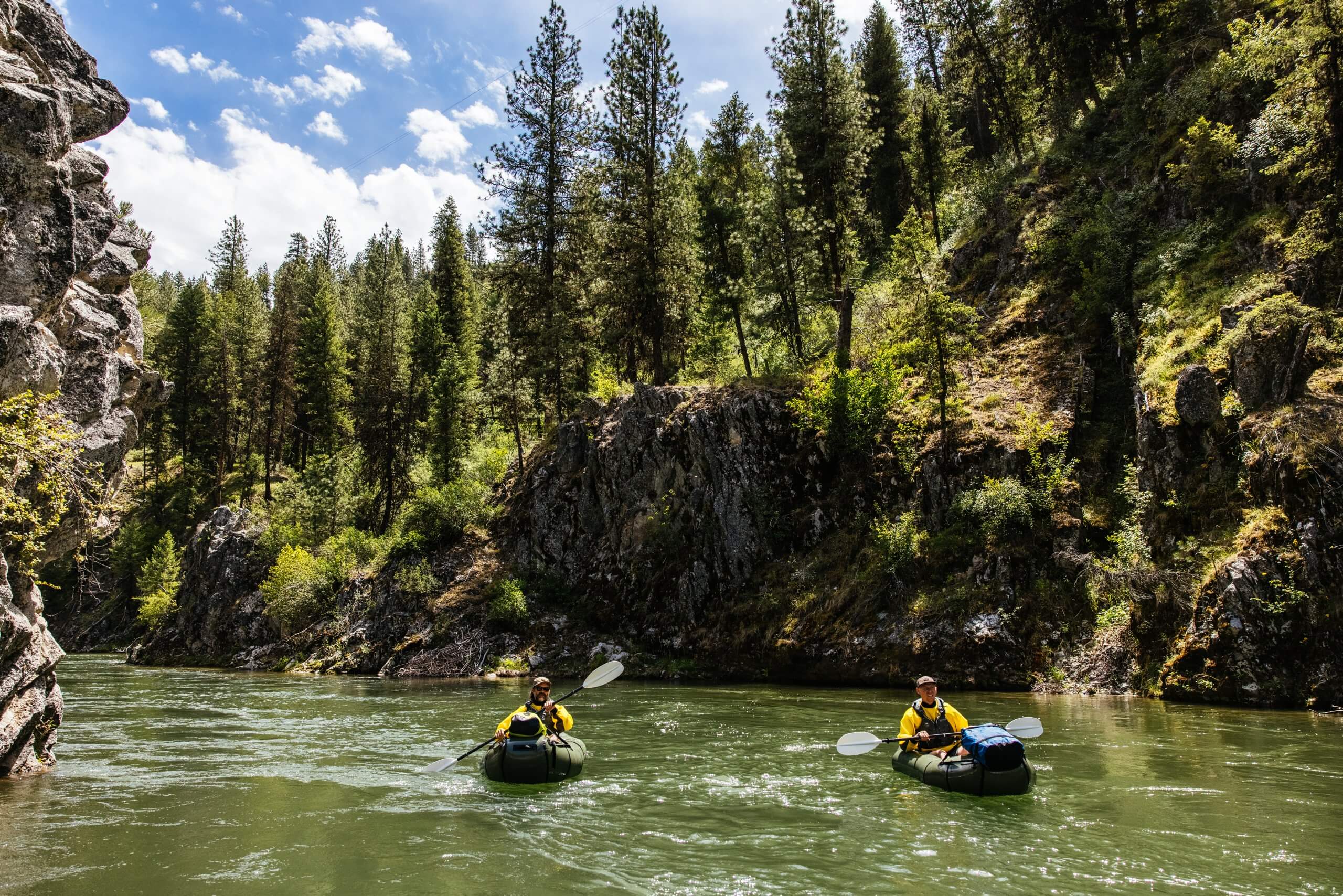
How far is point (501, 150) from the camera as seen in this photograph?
31.2 meters

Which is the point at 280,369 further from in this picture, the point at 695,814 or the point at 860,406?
the point at 695,814

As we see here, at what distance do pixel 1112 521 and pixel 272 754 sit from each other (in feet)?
59.9

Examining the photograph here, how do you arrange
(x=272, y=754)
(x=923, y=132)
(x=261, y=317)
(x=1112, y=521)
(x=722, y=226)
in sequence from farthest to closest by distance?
1. (x=261, y=317)
2. (x=923, y=132)
3. (x=722, y=226)
4. (x=1112, y=521)
5. (x=272, y=754)

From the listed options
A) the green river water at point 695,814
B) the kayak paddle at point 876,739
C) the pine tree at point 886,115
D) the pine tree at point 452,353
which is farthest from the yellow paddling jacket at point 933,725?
the pine tree at point 886,115

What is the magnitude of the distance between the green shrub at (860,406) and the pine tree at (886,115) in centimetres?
2150

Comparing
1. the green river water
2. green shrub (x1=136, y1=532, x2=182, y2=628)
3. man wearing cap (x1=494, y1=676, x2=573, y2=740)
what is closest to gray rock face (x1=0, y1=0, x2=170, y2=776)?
the green river water

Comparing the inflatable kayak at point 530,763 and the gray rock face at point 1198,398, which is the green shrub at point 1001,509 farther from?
the inflatable kayak at point 530,763

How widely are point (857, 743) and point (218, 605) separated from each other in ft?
106

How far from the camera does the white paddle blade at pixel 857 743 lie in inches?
394

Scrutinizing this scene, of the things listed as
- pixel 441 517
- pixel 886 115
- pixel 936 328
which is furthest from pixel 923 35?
pixel 441 517

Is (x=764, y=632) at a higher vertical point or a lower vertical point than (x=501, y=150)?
lower

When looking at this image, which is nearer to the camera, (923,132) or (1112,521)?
(1112,521)

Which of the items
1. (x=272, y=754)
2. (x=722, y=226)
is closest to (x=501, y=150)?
(x=722, y=226)

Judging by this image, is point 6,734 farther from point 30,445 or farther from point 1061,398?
point 1061,398
